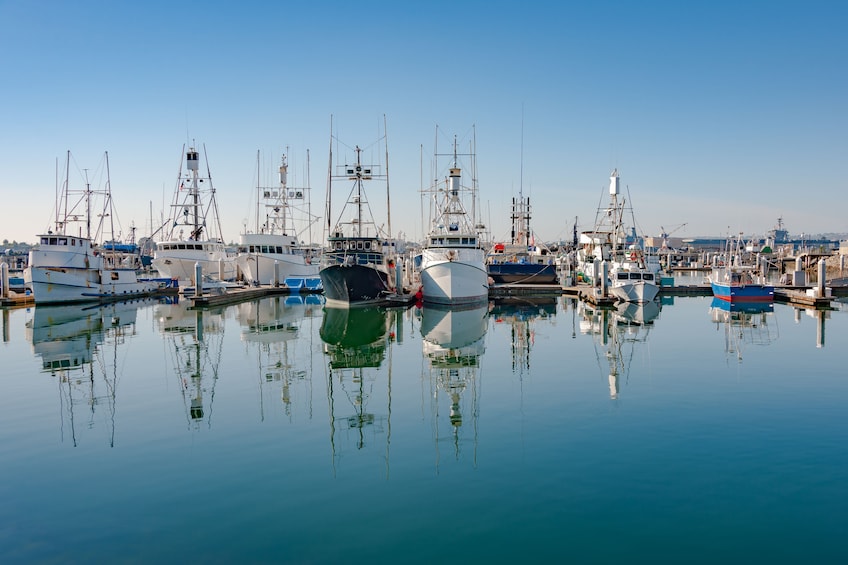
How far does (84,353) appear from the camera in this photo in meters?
26.8

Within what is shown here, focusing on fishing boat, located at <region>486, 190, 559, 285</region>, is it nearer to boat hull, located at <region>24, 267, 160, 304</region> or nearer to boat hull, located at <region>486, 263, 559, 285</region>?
boat hull, located at <region>486, 263, 559, 285</region>

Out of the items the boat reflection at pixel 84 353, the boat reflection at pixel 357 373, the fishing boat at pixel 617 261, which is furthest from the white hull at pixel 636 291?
the boat reflection at pixel 84 353

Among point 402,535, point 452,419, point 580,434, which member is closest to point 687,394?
point 580,434

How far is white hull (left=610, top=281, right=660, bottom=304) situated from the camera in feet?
159

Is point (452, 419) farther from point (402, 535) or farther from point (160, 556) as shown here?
point (160, 556)

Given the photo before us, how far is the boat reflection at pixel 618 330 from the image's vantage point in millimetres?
23734

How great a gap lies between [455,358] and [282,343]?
9.24 m

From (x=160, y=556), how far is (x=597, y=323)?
32771mm

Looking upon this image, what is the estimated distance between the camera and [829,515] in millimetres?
10406

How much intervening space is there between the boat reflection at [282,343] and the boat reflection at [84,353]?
463 centimetres

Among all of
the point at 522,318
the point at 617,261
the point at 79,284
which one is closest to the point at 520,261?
the point at 617,261

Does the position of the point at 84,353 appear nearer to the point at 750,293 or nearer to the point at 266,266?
the point at 266,266

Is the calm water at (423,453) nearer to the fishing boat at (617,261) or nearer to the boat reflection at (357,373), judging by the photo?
the boat reflection at (357,373)

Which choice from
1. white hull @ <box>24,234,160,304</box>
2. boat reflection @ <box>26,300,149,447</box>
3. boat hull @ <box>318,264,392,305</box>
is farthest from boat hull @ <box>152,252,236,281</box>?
boat hull @ <box>318,264,392,305</box>
